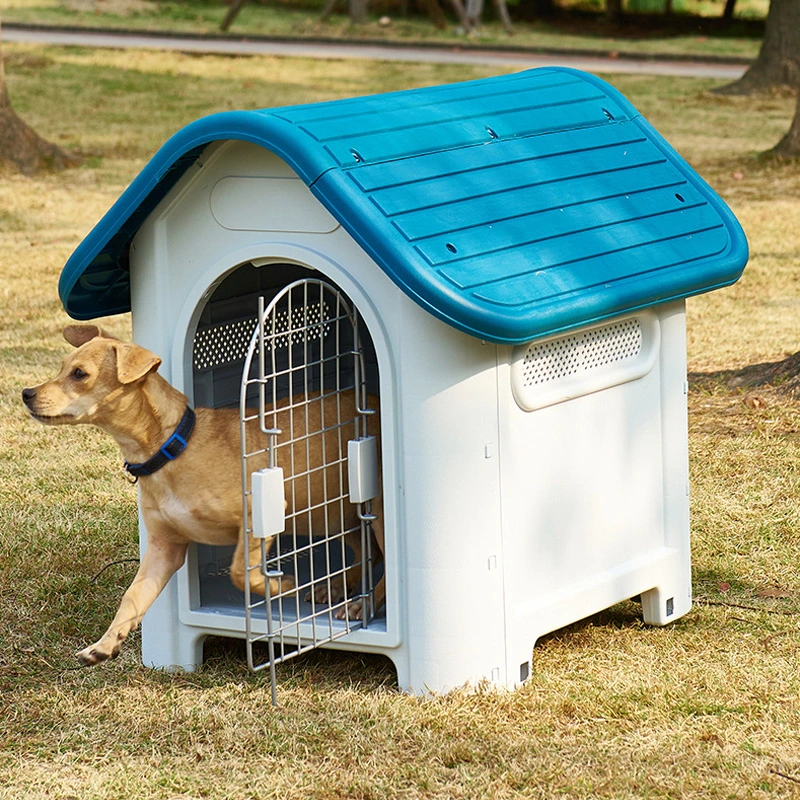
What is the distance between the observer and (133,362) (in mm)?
3576

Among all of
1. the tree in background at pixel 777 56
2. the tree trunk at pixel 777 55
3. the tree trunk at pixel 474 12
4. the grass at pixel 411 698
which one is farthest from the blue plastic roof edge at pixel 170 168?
the tree trunk at pixel 474 12

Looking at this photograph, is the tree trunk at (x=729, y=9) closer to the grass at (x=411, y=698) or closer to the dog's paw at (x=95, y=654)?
the grass at (x=411, y=698)

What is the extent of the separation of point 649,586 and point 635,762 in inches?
35.0

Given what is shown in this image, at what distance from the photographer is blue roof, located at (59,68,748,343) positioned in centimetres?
343

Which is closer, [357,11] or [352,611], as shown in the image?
[352,611]

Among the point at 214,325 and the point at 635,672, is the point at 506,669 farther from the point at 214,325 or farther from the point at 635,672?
the point at 214,325

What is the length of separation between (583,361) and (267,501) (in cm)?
103

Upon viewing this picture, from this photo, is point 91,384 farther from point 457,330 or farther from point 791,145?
point 791,145

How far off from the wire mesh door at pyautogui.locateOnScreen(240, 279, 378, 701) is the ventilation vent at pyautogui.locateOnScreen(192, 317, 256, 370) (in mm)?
396

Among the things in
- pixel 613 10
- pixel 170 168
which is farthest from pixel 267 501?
pixel 613 10

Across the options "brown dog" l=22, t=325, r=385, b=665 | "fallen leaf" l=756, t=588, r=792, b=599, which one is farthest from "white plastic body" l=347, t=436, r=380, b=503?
"fallen leaf" l=756, t=588, r=792, b=599

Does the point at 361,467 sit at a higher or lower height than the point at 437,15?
higher

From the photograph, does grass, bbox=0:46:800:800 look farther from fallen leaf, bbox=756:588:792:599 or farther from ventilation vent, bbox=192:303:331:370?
ventilation vent, bbox=192:303:331:370

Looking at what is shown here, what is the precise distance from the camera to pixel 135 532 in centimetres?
518
